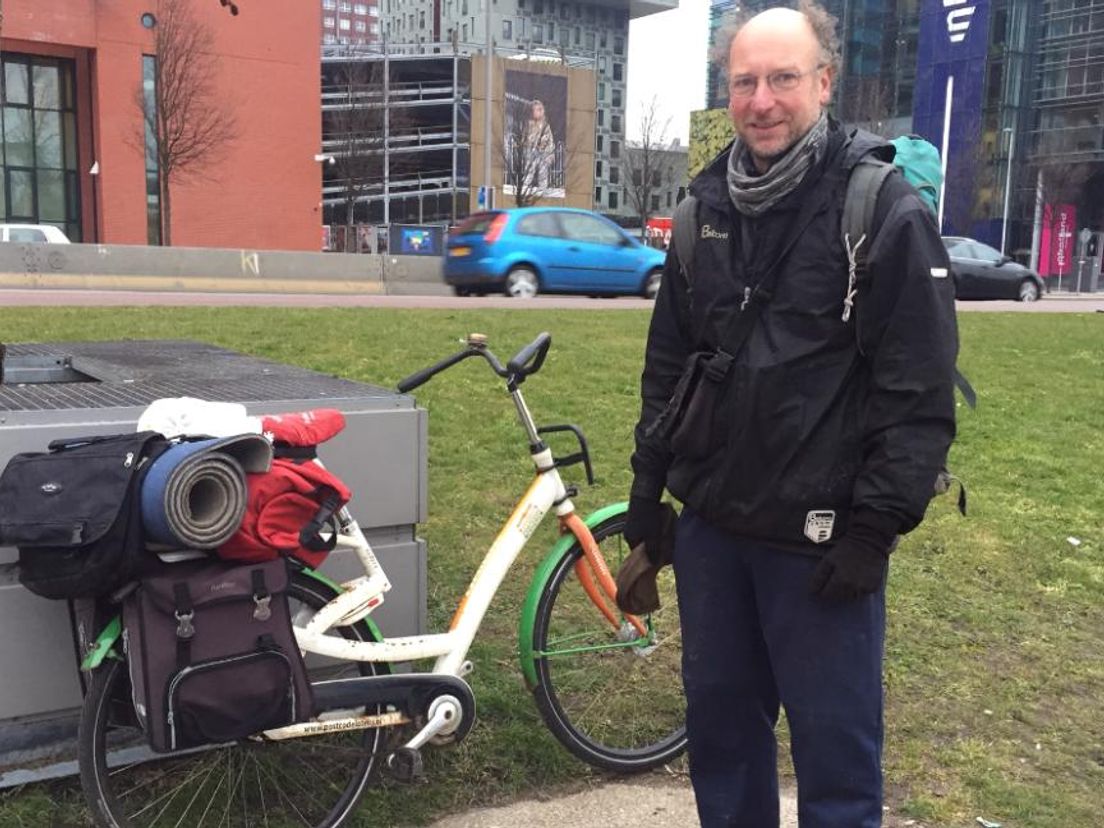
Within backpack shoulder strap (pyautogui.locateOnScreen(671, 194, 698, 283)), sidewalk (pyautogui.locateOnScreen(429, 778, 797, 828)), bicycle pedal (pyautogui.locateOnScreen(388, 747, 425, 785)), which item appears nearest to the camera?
backpack shoulder strap (pyautogui.locateOnScreen(671, 194, 698, 283))

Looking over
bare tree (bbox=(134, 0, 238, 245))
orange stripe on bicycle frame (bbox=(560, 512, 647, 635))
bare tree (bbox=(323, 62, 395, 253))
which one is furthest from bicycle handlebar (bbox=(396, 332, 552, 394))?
bare tree (bbox=(323, 62, 395, 253))

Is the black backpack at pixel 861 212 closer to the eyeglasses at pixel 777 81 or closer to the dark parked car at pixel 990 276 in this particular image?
the eyeglasses at pixel 777 81

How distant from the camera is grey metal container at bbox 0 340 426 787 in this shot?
2.79 metres

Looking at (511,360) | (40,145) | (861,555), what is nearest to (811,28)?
(861,555)

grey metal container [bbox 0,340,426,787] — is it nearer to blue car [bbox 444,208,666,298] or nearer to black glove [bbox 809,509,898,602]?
black glove [bbox 809,509,898,602]

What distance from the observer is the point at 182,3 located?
33344 mm

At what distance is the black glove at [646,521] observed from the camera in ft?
8.65

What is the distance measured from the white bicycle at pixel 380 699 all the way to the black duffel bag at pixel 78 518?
0.70ft

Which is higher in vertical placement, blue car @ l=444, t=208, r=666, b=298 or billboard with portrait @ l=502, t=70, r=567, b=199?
billboard with portrait @ l=502, t=70, r=567, b=199

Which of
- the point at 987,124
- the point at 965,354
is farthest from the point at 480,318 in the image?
the point at 987,124

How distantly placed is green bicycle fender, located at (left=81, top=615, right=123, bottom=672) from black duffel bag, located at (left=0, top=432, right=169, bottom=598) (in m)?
0.13

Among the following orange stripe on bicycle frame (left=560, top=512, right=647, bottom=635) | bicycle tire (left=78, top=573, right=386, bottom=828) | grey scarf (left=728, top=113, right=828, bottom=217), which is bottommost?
bicycle tire (left=78, top=573, right=386, bottom=828)

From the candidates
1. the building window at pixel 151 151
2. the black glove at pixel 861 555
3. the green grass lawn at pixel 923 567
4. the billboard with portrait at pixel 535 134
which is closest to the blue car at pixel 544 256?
the green grass lawn at pixel 923 567

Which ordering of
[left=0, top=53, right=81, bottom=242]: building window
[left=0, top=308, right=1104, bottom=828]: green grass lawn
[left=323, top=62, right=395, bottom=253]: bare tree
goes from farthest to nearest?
[left=323, top=62, right=395, bottom=253]: bare tree
[left=0, top=53, right=81, bottom=242]: building window
[left=0, top=308, right=1104, bottom=828]: green grass lawn
